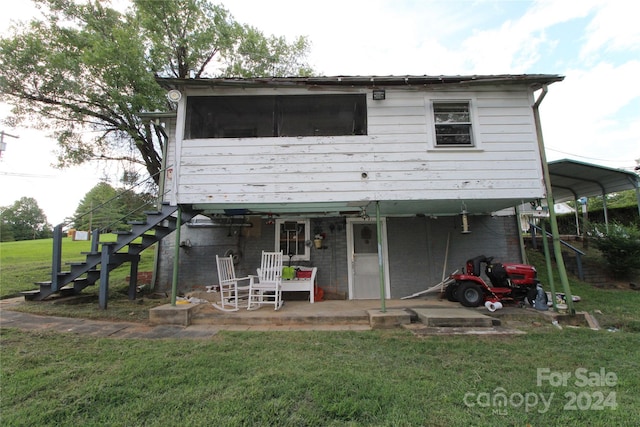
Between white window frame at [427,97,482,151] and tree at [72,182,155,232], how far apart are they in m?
5.55

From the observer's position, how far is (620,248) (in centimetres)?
763

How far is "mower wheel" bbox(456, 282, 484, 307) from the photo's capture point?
18.3 ft

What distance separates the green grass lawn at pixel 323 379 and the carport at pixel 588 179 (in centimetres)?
530

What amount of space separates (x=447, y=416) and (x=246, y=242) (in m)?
5.86

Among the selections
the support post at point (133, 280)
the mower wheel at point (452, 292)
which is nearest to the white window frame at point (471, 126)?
the mower wheel at point (452, 292)

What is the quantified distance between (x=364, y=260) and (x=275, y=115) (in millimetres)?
4027

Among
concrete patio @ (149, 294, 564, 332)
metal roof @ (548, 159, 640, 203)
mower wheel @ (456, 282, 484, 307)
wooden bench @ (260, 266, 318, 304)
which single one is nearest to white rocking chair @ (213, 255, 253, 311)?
concrete patio @ (149, 294, 564, 332)

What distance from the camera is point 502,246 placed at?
280 inches

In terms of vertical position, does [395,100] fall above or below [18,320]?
above

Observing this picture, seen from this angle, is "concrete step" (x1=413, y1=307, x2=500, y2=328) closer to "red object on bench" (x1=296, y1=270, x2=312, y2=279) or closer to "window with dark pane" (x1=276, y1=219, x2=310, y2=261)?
"red object on bench" (x1=296, y1=270, x2=312, y2=279)

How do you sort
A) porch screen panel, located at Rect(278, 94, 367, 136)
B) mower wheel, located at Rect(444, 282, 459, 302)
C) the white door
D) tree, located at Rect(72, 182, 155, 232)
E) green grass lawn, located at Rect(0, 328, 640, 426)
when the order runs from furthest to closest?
the white door, mower wheel, located at Rect(444, 282, 459, 302), tree, located at Rect(72, 182, 155, 232), porch screen panel, located at Rect(278, 94, 367, 136), green grass lawn, located at Rect(0, 328, 640, 426)

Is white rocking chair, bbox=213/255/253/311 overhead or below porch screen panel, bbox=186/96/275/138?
below

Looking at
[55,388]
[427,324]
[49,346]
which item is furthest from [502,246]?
[49,346]

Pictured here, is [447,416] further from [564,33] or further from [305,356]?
[564,33]
